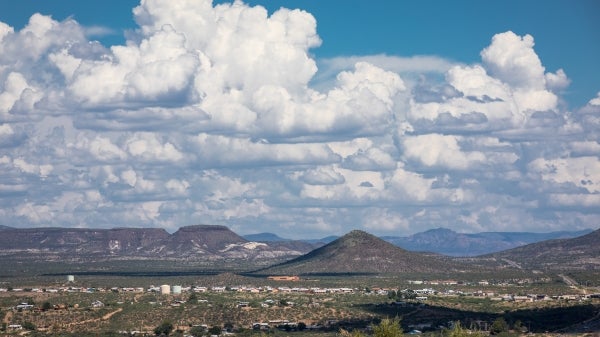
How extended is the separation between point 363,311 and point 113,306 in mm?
45031

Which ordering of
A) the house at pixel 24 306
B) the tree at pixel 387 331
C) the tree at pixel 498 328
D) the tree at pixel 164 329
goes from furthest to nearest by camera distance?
the house at pixel 24 306
the tree at pixel 164 329
the tree at pixel 498 328
the tree at pixel 387 331

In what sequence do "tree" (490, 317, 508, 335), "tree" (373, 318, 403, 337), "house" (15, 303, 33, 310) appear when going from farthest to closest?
"house" (15, 303, 33, 310) → "tree" (490, 317, 508, 335) → "tree" (373, 318, 403, 337)

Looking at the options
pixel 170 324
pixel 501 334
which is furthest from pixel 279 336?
pixel 501 334

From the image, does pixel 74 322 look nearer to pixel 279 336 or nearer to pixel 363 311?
pixel 279 336

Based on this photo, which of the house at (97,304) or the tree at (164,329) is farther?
the house at (97,304)

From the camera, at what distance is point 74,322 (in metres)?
175

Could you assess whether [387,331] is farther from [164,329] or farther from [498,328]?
[164,329]

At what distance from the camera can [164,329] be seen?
550 feet

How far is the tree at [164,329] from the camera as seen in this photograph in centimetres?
16638

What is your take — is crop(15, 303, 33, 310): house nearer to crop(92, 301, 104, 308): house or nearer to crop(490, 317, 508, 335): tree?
crop(92, 301, 104, 308): house

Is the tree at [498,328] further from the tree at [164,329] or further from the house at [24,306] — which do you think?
the house at [24,306]

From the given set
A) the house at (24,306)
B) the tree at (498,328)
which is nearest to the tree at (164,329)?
the house at (24,306)

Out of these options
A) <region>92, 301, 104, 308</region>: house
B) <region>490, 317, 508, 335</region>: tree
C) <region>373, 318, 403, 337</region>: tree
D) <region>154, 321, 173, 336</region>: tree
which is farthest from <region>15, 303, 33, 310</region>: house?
<region>373, 318, 403, 337</region>: tree

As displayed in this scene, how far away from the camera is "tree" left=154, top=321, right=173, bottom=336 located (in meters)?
166
